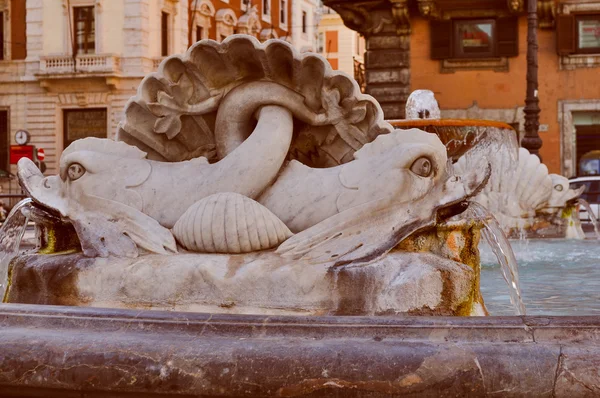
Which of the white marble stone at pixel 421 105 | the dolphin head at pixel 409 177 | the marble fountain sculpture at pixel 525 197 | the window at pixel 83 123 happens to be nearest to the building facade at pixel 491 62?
the white marble stone at pixel 421 105

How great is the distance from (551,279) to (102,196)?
10.3 ft

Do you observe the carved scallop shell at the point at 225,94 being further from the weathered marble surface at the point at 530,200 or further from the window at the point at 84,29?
the window at the point at 84,29

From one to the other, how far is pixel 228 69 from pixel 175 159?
0.37 m

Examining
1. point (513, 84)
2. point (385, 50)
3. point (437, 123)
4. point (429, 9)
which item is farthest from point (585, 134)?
point (437, 123)

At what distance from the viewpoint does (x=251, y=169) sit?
2893 millimetres

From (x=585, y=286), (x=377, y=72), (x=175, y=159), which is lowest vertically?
(x=585, y=286)

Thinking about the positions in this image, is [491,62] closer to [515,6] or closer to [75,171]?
[515,6]

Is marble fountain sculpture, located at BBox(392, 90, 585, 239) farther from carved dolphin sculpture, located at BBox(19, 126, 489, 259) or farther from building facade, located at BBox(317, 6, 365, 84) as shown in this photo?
building facade, located at BBox(317, 6, 365, 84)

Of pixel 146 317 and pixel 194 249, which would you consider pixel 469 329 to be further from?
pixel 194 249

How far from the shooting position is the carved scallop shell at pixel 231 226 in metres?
2.73

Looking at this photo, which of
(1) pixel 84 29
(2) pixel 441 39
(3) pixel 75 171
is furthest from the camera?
(1) pixel 84 29

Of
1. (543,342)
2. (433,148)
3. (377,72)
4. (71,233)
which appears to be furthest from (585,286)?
(377,72)

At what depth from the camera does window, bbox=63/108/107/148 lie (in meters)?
36.5

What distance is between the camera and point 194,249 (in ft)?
9.21
